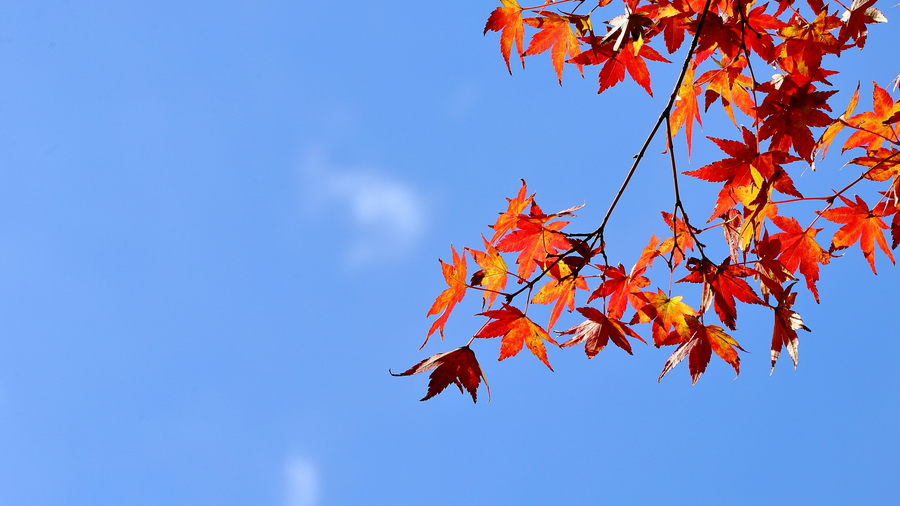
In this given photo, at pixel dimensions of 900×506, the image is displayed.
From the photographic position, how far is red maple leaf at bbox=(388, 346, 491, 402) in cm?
218

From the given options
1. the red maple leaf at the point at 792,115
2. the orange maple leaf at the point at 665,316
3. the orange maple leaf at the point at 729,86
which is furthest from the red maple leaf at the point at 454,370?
the orange maple leaf at the point at 729,86

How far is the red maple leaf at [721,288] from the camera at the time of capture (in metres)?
2.18

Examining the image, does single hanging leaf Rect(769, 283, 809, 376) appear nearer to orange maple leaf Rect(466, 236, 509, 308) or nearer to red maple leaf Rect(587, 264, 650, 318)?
red maple leaf Rect(587, 264, 650, 318)

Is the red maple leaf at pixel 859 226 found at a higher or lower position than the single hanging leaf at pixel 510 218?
lower

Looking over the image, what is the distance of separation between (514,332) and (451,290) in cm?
35

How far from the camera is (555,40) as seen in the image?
2.63 m

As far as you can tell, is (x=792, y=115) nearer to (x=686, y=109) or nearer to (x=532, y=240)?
(x=686, y=109)

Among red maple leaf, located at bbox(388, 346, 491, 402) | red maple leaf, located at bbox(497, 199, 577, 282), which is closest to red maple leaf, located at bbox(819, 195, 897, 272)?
red maple leaf, located at bbox(497, 199, 577, 282)

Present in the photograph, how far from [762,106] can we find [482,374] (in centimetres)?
144

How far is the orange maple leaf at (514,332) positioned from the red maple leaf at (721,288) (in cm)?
58

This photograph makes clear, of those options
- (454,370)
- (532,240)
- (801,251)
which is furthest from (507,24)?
(801,251)

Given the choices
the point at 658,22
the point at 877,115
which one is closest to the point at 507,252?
the point at 658,22

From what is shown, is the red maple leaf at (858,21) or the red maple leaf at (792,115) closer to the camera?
the red maple leaf at (792,115)

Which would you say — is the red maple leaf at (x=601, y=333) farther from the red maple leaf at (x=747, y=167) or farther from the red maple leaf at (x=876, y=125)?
the red maple leaf at (x=876, y=125)
